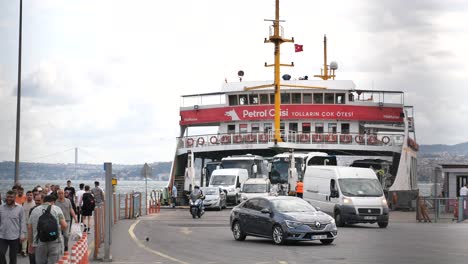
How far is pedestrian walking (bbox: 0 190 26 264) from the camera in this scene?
566 inches

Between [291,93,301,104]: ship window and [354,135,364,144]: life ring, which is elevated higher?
[291,93,301,104]: ship window

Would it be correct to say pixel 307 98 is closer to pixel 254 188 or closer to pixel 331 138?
pixel 331 138

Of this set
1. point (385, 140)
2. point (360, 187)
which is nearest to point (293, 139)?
point (385, 140)

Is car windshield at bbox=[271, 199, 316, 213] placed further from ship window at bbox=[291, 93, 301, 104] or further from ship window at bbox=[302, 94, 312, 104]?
A: ship window at bbox=[291, 93, 301, 104]

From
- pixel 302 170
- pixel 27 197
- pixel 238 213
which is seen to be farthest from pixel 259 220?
pixel 302 170

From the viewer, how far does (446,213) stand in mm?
36312

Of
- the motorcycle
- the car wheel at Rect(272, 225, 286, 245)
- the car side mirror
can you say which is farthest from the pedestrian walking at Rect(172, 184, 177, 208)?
the car wheel at Rect(272, 225, 286, 245)

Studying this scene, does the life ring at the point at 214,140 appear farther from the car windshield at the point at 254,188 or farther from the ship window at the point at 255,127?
the car windshield at the point at 254,188

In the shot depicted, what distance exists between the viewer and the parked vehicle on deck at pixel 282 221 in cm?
2261

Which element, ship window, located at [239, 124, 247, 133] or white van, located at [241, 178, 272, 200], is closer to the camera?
white van, located at [241, 178, 272, 200]

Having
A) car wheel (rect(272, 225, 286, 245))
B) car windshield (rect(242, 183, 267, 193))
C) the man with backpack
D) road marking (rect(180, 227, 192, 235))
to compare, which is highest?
car windshield (rect(242, 183, 267, 193))

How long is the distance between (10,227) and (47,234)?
61.4 inches

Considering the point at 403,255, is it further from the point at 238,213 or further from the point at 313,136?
the point at 313,136

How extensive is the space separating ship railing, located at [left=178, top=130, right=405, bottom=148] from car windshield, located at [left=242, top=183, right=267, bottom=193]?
10193 mm
